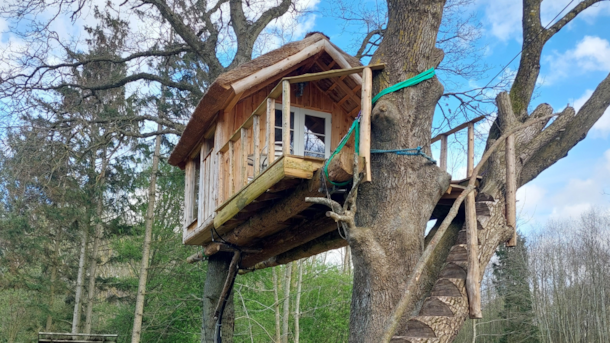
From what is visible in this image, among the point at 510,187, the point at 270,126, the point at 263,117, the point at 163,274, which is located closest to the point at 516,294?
the point at 163,274

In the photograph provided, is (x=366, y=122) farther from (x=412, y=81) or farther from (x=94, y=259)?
(x=94, y=259)

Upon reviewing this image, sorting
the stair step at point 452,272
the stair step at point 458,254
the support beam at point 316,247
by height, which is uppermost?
the support beam at point 316,247

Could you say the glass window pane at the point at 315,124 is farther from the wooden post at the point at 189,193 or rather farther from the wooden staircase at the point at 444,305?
the wooden staircase at the point at 444,305

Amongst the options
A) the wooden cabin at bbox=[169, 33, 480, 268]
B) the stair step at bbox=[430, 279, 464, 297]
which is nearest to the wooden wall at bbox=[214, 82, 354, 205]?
the wooden cabin at bbox=[169, 33, 480, 268]

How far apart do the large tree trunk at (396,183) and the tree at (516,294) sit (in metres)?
17.1

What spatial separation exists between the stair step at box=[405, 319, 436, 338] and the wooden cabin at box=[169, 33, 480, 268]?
5.04 feet

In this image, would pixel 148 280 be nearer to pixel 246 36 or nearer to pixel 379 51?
pixel 246 36

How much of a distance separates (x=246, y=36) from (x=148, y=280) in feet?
31.8

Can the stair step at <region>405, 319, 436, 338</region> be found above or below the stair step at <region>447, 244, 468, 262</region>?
below

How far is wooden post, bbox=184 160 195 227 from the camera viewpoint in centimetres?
953

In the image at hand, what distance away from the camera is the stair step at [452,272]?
174 inches

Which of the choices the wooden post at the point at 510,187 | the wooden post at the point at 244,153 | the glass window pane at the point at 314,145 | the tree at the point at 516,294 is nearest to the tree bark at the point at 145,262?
the glass window pane at the point at 314,145

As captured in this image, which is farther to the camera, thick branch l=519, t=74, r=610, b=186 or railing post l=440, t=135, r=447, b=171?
railing post l=440, t=135, r=447, b=171

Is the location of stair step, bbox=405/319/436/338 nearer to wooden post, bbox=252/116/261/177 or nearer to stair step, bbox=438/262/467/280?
stair step, bbox=438/262/467/280
